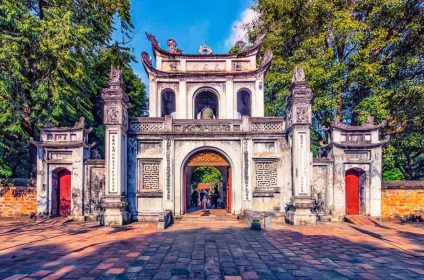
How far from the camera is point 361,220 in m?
11.3

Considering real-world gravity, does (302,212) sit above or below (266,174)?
below

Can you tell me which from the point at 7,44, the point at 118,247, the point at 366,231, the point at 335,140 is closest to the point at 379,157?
the point at 335,140

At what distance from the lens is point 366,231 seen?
9.77m

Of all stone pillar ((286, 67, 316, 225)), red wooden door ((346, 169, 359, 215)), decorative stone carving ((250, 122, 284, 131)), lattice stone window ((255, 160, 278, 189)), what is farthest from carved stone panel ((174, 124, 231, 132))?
red wooden door ((346, 169, 359, 215))

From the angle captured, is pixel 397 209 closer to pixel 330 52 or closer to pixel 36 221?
pixel 330 52

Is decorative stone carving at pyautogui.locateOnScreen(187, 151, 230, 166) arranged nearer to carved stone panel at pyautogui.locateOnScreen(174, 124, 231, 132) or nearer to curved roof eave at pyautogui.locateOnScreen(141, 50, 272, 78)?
carved stone panel at pyautogui.locateOnScreen(174, 124, 231, 132)

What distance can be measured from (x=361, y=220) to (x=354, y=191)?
1.50 m

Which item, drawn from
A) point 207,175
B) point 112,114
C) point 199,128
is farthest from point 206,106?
point 207,175

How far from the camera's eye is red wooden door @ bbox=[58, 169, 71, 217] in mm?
12406

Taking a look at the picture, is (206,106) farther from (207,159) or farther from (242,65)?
(207,159)

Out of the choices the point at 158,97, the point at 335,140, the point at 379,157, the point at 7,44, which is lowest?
the point at 379,157

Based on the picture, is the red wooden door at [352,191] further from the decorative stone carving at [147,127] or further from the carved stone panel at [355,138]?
the decorative stone carving at [147,127]

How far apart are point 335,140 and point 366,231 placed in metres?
4.04

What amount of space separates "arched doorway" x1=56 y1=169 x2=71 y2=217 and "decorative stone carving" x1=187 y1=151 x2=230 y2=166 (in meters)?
5.53
